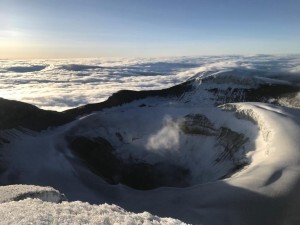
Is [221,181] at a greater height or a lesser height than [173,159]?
greater

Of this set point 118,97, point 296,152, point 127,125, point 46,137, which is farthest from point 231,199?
point 118,97

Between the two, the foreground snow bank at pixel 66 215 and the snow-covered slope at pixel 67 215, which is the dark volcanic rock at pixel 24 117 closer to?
the snow-covered slope at pixel 67 215

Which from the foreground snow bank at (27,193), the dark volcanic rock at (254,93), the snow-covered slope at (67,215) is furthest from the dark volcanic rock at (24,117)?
the snow-covered slope at (67,215)

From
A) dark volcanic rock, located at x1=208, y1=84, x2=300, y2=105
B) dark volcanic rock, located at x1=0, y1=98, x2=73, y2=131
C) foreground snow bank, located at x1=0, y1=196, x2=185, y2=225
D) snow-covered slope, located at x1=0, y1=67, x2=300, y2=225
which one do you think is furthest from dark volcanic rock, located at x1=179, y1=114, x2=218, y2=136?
foreground snow bank, located at x1=0, y1=196, x2=185, y2=225

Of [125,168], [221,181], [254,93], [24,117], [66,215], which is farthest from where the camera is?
[254,93]

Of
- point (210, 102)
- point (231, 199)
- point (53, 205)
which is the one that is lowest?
point (210, 102)

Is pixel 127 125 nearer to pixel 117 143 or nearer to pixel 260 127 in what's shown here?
pixel 117 143

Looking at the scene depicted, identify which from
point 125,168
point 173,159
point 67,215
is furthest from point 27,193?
point 173,159

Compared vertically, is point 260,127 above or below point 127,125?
above

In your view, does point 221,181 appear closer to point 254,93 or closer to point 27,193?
point 27,193
